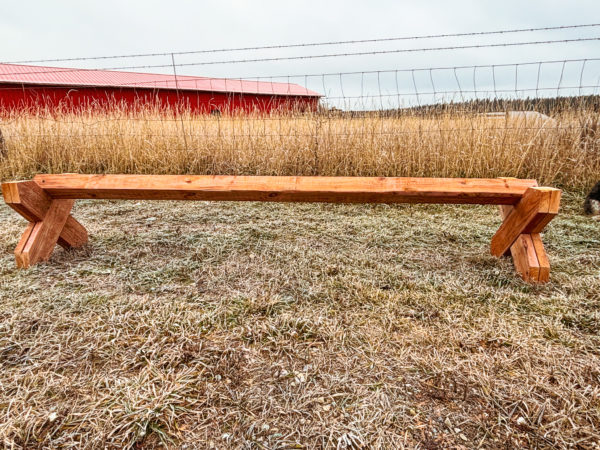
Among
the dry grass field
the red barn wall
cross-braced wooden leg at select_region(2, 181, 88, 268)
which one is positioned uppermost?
the red barn wall

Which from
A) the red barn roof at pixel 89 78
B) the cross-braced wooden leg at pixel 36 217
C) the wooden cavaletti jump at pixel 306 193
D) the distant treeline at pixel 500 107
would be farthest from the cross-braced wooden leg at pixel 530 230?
the red barn roof at pixel 89 78

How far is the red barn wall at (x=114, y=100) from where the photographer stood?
5.35m

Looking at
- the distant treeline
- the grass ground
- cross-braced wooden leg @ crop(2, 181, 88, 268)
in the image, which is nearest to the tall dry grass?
the distant treeline

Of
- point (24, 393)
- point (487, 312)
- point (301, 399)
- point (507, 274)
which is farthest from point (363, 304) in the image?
point (24, 393)

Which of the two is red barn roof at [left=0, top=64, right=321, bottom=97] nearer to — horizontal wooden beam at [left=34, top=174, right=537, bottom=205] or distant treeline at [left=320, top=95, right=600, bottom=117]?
distant treeline at [left=320, top=95, right=600, bottom=117]

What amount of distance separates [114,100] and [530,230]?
22.5 ft

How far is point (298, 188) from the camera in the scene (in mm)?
1939

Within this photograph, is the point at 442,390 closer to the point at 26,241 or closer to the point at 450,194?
the point at 450,194

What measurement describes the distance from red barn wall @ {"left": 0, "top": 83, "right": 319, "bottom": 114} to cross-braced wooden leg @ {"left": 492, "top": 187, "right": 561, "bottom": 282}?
11.2 ft

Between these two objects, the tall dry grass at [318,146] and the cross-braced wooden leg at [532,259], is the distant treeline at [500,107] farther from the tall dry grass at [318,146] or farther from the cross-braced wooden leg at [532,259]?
the cross-braced wooden leg at [532,259]

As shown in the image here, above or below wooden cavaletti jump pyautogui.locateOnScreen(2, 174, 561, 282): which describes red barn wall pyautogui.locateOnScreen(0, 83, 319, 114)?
above

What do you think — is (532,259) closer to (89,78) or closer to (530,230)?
(530,230)

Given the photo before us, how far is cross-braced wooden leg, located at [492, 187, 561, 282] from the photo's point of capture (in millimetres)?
1738

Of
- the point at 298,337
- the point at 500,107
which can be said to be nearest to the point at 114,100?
the point at 500,107
